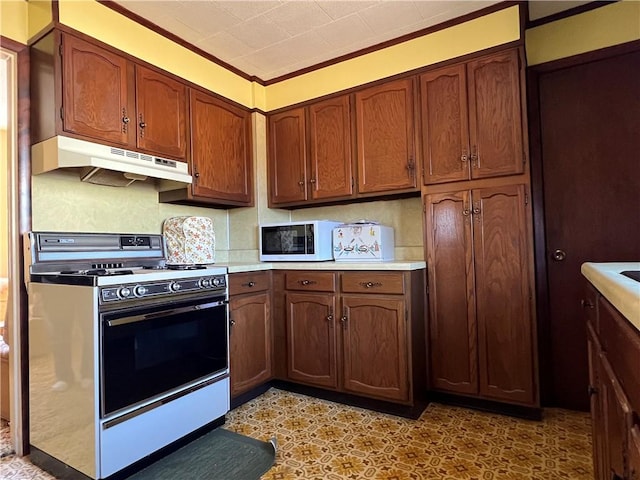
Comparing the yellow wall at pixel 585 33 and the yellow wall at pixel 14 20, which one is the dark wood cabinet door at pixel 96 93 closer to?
the yellow wall at pixel 14 20

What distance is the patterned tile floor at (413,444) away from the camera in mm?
1703

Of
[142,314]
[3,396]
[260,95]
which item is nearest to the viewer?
[142,314]

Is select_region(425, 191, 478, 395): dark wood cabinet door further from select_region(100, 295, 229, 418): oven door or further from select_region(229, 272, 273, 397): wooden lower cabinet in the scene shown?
select_region(100, 295, 229, 418): oven door

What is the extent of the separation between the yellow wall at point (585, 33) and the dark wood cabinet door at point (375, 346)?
1.84 m

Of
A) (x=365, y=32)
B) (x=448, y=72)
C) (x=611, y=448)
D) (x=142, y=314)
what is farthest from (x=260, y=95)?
(x=611, y=448)

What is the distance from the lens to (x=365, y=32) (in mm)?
2535

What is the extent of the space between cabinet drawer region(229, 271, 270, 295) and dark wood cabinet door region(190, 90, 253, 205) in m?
0.65

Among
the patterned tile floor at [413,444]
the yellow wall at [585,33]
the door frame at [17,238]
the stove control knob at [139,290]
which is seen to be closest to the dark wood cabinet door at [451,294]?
the patterned tile floor at [413,444]

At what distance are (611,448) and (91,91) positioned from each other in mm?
2650

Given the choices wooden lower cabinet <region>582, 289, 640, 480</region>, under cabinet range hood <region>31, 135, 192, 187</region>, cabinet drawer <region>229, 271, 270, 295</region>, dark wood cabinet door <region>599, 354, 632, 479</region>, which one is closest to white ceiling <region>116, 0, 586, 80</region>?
under cabinet range hood <region>31, 135, 192, 187</region>

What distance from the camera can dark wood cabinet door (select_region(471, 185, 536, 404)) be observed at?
218 cm

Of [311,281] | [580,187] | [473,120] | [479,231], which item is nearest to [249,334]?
[311,281]

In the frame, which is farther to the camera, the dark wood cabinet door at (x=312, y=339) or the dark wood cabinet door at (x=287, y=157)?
the dark wood cabinet door at (x=287, y=157)

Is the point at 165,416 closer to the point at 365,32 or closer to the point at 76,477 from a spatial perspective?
the point at 76,477
